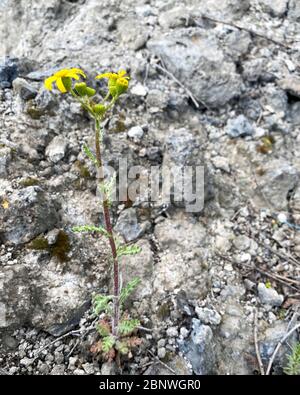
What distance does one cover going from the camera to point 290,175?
4.02 meters

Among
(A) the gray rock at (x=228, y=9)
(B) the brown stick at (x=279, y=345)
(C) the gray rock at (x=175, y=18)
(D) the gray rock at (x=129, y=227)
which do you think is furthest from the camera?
(A) the gray rock at (x=228, y=9)

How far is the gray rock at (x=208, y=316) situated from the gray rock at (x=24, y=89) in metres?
2.72

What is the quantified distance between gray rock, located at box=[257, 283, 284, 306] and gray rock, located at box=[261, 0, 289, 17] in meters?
3.79

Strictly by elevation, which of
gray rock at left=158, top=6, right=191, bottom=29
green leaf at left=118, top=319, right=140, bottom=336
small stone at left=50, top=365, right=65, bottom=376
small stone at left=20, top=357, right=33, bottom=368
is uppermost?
gray rock at left=158, top=6, right=191, bottom=29

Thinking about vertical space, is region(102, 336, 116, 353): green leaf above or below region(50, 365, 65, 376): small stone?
above

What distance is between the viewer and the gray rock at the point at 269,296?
335 cm

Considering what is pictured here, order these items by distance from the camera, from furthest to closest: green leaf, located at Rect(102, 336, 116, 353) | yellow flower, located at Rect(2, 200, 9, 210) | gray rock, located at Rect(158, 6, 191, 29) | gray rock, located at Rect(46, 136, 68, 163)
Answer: gray rock, located at Rect(158, 6, 191, 29) < gray rock, located at Rect(46, 136, 68, 163) < yellow flower, located at Rect(2, 200, 9, 210) < green leaf, located at Rect(102, 336, 116, 353)

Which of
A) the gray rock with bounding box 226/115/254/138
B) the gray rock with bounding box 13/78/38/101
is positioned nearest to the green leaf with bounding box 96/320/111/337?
the gray rock with bounding box 13/78/38/101

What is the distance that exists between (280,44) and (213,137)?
167cm

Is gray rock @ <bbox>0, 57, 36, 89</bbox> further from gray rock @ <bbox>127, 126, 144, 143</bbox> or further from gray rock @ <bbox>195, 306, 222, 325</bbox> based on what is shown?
gray rock @ <bbox>195, 306, 222, 325</bbox>

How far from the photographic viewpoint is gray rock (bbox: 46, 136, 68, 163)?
12.0 feet

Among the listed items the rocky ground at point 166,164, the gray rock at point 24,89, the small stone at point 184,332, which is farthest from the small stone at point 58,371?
the gray rock at point 24,89

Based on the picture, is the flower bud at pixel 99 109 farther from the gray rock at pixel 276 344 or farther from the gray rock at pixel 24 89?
the gray rock at pixel 276 344

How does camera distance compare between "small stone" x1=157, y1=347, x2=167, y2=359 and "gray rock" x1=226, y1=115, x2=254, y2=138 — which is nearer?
"small stone" x1=157, y1=347, x2=167, y2=359
